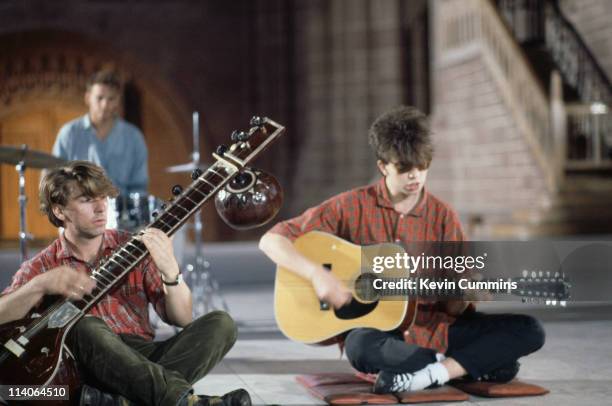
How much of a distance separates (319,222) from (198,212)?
518 mm

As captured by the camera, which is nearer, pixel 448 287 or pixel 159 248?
pixel 159 248

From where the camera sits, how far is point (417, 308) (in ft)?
13.3

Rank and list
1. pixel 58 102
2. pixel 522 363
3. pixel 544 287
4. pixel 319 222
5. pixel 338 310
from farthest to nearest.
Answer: pixel 58 102
pixel 522 363
pixel 319 222
pixel 338 310
pixel 544 287

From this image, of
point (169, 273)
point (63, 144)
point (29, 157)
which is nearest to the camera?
point (169, 273)

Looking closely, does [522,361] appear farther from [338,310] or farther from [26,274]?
[26,274]

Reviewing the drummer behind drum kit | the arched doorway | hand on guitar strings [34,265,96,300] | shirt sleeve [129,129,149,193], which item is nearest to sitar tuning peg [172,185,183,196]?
the drummer behind drum kit

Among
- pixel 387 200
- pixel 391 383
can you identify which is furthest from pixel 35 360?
pixel 387 200

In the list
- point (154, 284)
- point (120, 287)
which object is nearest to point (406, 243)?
point (154, 284)

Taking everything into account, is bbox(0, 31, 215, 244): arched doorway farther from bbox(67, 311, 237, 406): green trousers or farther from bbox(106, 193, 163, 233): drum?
bbox(67, 311, 237, 406): green trousers

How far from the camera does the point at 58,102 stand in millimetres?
14445

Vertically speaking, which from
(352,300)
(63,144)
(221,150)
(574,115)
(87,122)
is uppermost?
(574,115)

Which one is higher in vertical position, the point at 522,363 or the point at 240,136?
the point at 240,136

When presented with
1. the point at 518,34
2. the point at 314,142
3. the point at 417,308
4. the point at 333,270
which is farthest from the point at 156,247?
the point at 518,34

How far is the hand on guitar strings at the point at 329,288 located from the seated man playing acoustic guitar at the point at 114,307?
0.41m
